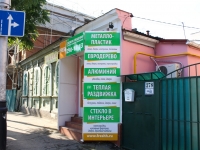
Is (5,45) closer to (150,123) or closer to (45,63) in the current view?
(150,123)

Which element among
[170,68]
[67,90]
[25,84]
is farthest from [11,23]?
[25,84]

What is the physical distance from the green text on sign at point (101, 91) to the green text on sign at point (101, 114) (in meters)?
0.36

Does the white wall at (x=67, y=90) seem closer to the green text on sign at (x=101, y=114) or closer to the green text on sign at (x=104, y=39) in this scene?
the green text on sign at (x=101, y=114)

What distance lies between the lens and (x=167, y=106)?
5.61 metres

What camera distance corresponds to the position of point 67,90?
9234mm

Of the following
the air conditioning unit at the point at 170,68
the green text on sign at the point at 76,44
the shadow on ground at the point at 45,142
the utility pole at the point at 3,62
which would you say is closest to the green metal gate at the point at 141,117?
the shadow on ground at the point at 45,142

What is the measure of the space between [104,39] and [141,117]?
2.62m

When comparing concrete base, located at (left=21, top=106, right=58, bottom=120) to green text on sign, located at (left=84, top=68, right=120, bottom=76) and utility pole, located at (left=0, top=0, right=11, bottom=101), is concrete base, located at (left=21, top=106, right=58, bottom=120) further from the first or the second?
utility pole, located at (left=0, top=0, right=11, bottom=101)

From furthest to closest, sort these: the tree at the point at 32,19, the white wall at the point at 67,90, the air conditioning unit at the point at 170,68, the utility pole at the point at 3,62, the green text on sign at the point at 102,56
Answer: the white wall at the point at 67,90, the tree at the point at 32,19, the air conditioning unit at the point at 170,68, the green text on sign at the point at 102,56, the utility pole at the point at 3,62

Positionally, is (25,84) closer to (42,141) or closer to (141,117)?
(42,141)

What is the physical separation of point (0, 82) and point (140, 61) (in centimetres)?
478

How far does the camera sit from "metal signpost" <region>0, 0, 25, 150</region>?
167 inches

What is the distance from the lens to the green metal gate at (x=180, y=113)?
195 inches

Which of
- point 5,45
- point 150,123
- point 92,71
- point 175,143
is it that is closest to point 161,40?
point 92,71
